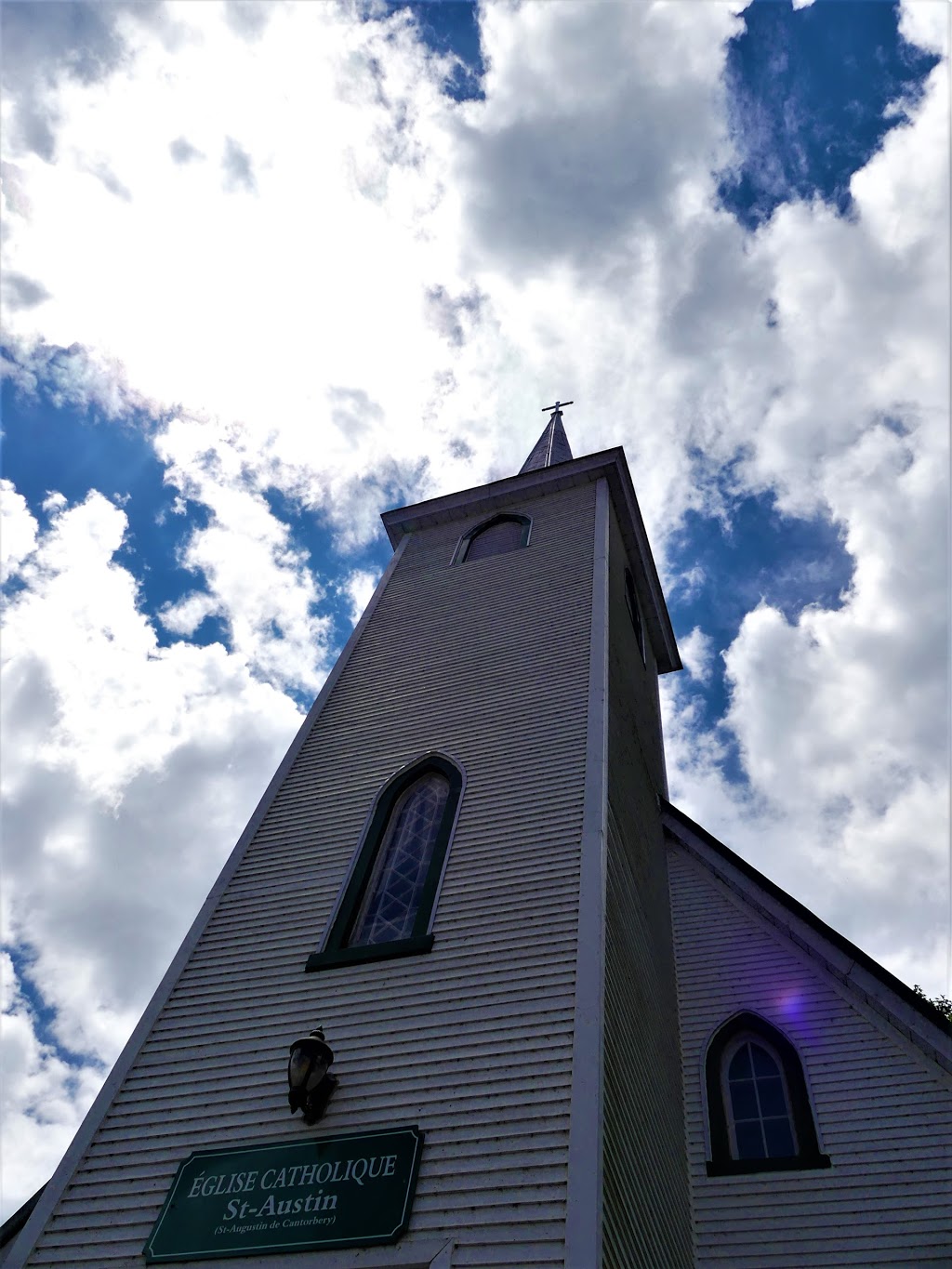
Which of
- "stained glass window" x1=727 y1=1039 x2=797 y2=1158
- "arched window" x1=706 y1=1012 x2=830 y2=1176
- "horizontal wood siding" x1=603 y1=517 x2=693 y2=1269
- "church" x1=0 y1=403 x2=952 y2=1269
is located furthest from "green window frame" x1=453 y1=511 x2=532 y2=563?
"stained glass window" x1=727 y1=1039 x2=797 y2=1158

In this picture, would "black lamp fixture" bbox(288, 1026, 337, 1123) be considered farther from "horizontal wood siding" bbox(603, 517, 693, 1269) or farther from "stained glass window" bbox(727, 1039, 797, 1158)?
"stained glass window" bbox(727, 1039, 797, 1158)

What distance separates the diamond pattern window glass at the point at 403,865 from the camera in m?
8.54

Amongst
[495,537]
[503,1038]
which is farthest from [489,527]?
[503,1038]

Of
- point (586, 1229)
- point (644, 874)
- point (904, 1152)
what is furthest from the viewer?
point (644, 874)

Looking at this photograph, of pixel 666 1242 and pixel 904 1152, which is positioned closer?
pixel 666 1242

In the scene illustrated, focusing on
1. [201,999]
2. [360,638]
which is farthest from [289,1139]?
[360,638]

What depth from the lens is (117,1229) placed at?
666 centimetres

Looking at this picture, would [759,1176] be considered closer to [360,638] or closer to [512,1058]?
[512,1058]

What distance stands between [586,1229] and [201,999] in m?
4.24

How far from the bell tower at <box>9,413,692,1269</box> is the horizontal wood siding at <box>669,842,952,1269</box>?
481 millimetres

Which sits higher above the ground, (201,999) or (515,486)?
(515,486)

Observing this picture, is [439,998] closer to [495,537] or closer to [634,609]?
[495,537]

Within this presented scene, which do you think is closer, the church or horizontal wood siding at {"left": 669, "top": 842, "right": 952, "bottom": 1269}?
the church

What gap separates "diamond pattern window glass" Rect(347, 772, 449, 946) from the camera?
8.54 m
